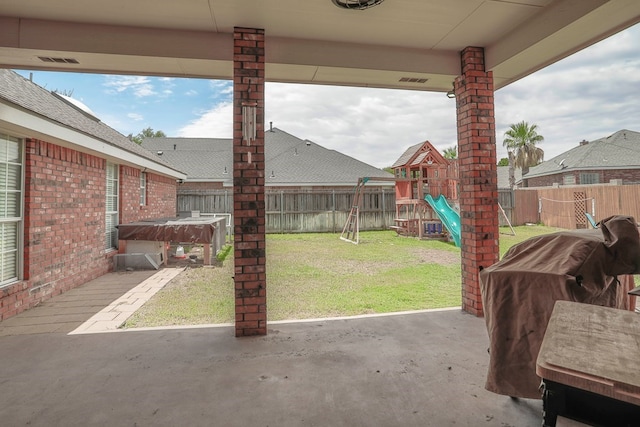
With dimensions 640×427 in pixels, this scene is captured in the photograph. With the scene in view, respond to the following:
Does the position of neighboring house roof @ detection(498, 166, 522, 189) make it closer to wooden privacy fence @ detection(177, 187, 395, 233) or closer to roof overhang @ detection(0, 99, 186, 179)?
wooden privacy fence @ detection(177, 187, 395, 233)

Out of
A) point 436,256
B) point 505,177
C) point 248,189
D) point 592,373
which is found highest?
point 505,177

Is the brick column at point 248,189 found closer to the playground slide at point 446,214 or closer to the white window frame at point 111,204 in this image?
the white window frame at point 111,204

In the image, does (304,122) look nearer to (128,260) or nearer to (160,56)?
(128,260)

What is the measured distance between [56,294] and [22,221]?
1.34m

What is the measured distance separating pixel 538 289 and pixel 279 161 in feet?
51.4

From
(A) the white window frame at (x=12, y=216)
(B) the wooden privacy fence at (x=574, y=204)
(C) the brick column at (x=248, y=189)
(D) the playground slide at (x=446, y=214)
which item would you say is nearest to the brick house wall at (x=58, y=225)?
(A) the white window frame at (x=12, y=216)

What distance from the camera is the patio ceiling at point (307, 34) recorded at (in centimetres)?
274

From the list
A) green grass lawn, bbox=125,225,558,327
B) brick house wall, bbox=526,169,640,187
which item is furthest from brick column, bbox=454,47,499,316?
brick house wall, bbox=526,169,640,187

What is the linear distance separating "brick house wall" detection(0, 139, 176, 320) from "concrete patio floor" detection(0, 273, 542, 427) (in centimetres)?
131

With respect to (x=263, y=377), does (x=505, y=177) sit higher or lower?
higher

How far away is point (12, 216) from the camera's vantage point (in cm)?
420

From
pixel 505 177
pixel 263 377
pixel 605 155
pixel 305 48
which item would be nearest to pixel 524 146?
pixel 505 177

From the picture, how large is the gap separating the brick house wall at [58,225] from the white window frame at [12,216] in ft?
0.18

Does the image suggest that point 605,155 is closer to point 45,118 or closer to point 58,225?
point 45,118
